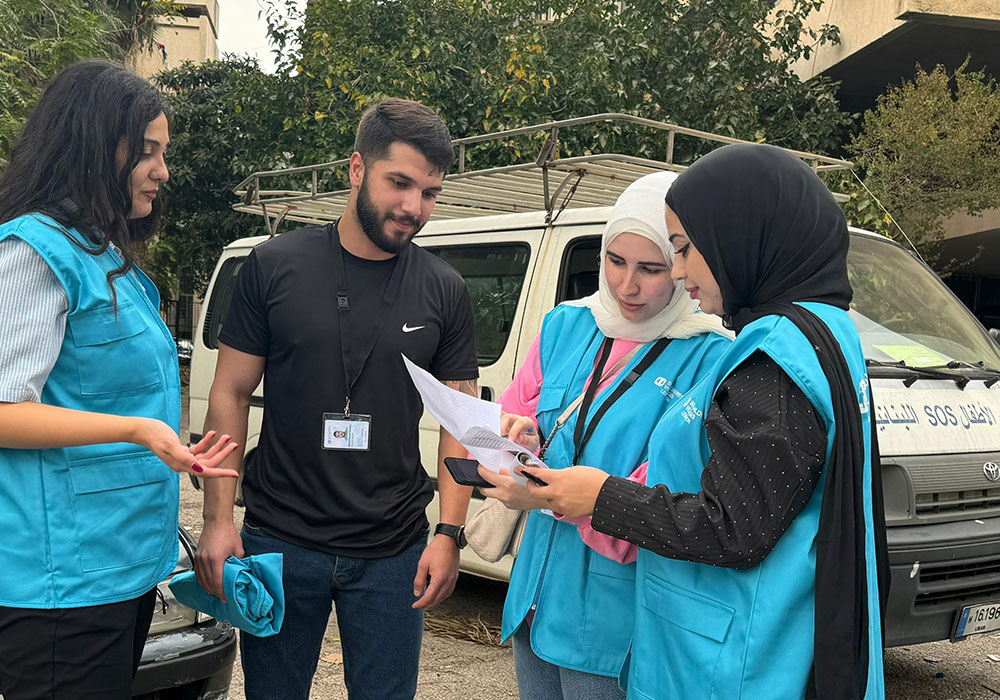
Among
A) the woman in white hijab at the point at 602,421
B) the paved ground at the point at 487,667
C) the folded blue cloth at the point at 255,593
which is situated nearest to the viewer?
the woman in white hijab at the point at 602,421

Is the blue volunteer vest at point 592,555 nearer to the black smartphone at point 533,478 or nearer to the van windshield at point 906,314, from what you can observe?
the black smartphone at point 533,478

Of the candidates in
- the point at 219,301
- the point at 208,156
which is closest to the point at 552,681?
the point at 219,301

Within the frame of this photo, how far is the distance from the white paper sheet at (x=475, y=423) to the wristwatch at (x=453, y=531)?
0.69 metres

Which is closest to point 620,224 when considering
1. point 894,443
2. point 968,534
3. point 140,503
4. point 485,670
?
point 140,503

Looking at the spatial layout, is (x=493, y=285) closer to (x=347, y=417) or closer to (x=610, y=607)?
(x=347, y=417)

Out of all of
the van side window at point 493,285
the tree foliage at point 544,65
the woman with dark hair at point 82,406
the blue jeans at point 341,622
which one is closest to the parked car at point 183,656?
the blue jeans at point 341,622

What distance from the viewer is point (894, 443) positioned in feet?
11.7

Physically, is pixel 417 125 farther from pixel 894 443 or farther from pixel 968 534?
pixel 968 534

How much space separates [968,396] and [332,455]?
112 inches

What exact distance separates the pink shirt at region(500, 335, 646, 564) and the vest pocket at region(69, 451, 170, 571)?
33.1 inches

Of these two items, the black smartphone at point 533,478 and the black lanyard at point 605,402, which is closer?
the black smartphone at point 533,478

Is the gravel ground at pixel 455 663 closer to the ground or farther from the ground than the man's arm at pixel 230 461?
closer to the ground

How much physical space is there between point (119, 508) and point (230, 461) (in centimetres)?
71

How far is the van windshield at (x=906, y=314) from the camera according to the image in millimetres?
Answer: 4035
